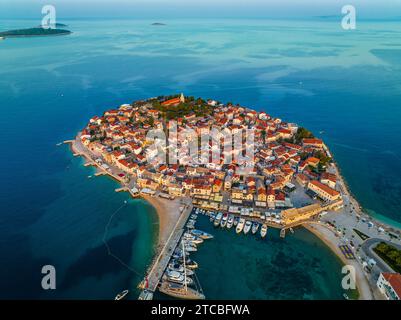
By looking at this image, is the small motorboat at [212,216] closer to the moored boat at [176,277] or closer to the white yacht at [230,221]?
the white yacht at [230,221]

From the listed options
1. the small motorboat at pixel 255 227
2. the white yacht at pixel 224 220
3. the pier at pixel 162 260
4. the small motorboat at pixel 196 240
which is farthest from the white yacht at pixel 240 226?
the pier at pixel 162 260

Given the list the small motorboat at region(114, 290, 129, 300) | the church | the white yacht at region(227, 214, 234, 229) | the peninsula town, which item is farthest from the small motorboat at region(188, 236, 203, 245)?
the church

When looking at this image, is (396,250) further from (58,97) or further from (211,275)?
(58,97)

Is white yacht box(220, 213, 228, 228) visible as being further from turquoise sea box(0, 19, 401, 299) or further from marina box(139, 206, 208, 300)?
marina box(139, 206, 208, 300)

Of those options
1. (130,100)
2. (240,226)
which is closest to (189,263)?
(240,226)

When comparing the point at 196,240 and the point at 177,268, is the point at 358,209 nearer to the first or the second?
the point at 196,240
